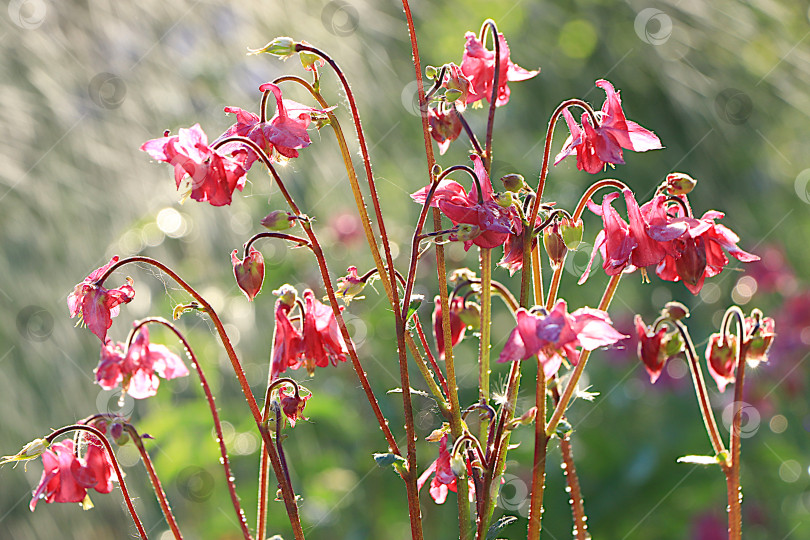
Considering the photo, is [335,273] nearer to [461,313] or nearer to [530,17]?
[530,17]

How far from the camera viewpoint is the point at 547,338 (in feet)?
0.90

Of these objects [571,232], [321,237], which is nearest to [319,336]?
[571,232]

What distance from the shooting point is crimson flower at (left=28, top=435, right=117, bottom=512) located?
0.34 m

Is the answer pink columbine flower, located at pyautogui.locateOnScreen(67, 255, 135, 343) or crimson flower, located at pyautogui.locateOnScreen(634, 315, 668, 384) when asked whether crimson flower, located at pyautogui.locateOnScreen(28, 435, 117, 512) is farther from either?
crimson flower, located at pyautogui.locateOnScreen(634, 315, 668, 384)

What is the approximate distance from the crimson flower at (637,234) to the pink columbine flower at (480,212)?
40mm

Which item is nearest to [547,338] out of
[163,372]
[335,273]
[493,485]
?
[493,485]

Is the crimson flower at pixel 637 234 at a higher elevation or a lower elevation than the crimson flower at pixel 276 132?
lower

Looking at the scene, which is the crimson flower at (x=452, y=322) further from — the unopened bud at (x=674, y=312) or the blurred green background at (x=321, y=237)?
the blurred green background at (x=321, y=237)

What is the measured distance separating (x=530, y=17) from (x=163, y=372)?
96cm

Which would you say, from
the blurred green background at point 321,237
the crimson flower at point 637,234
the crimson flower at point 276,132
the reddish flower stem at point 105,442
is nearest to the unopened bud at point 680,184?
the crimson flower at point 637,234

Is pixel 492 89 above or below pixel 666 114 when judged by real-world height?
below

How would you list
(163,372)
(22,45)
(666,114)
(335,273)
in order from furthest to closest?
(666,114)
(335,273)
(22,45)
(163,372)

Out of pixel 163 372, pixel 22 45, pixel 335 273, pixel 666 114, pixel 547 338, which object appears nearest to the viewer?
pixel 547 338

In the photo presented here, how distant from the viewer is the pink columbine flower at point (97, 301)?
12.4 inches
